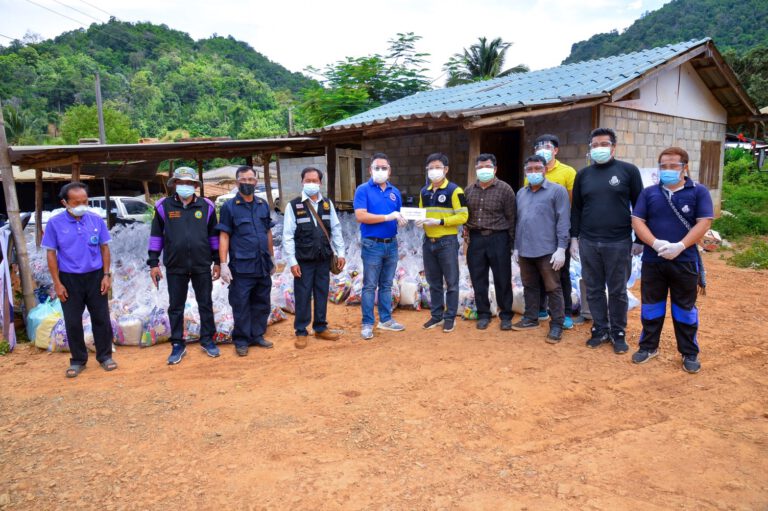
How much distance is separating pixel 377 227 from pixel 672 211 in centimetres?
252

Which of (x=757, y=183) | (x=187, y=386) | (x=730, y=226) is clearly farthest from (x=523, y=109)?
(x=757, y=183)

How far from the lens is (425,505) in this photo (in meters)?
2.48

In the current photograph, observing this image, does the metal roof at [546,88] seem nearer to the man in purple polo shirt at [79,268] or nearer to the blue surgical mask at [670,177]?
the blue surgical mask at [670,177]

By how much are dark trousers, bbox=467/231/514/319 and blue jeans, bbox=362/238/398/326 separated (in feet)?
2.70

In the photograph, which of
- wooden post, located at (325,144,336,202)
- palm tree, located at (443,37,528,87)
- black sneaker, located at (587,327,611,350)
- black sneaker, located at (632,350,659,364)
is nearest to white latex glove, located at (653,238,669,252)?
black sneaker, located at (632,350,659,364)

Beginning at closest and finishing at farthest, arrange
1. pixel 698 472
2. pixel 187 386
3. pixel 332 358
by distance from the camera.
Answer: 1. pixel 698 472
2. pixel 187 386
3. pixel 332 358

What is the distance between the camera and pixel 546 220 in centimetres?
468

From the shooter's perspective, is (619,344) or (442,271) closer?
(619,344)

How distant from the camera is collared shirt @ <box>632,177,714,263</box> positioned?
12.4 ft

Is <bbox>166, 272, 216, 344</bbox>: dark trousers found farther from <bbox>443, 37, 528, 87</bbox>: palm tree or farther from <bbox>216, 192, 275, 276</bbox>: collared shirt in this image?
<bbox>443, 37, 528, 87</bbox>: palm tree

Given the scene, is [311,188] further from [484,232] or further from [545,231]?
[545,231]

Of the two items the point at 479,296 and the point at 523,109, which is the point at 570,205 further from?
the point at 523,109

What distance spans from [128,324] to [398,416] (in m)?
3.25

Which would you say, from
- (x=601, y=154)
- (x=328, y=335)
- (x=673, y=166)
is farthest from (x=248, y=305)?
(x=673, y=166)
